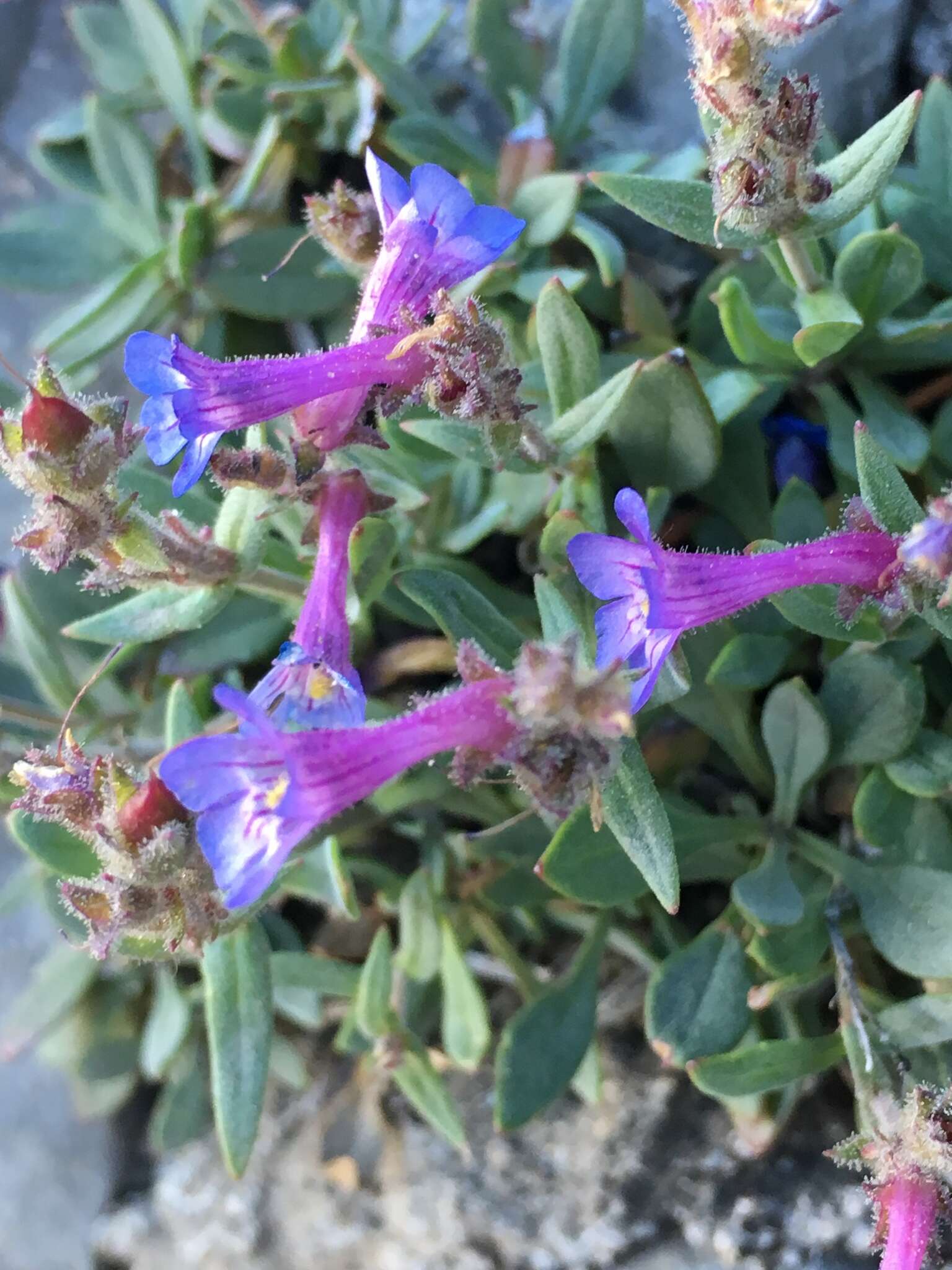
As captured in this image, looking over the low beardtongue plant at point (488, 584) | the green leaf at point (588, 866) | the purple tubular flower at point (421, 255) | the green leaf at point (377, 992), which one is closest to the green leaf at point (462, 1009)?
the low beardtongue plant at point (488, 584)

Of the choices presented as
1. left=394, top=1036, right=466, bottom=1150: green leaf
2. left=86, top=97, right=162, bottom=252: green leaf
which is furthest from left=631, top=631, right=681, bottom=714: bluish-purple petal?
left=86, top=97, right=162, bottom=252: green leaf

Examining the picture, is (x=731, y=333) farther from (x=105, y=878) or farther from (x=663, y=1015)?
(x=105, y=878)

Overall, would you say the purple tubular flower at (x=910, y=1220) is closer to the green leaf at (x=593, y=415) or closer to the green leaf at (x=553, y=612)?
the green leaf at (x=553, y=612)

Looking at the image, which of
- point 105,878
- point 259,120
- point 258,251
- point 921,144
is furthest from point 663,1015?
point 259,120

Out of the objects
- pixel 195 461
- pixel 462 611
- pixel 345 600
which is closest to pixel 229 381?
pixel 195 461

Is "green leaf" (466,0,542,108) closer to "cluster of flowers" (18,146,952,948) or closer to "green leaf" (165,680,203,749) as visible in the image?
"cluster of flowers" (18,146,952,948)
